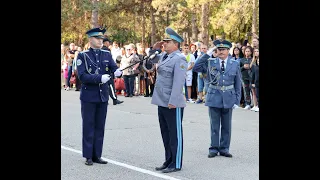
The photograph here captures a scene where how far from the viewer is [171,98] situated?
Result: 7.62 meters

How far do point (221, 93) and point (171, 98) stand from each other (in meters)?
1.60

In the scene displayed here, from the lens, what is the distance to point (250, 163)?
8.37m

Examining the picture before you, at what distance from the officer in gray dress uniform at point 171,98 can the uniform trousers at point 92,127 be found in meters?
0.97

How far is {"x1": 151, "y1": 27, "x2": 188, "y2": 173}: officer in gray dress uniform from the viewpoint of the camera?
25.2 feet

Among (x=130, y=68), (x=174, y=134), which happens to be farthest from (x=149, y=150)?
(x=130, y=68)

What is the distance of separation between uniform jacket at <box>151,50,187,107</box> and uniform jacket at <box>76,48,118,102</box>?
0.89 metres

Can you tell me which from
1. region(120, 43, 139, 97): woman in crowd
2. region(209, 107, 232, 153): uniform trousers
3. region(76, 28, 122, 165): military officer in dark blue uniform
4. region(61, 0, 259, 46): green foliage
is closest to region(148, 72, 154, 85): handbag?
region(120, 43, 139, 97): woman in crowd

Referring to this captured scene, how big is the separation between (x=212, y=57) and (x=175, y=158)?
2.33m

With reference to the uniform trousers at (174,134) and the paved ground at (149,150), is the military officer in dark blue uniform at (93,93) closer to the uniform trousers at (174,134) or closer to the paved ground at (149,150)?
the paved ground at (149,150)

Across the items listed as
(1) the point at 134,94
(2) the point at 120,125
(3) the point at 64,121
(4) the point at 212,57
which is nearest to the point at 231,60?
(4) the point at 212,57

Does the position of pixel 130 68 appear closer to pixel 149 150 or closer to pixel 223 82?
pixel 149 150

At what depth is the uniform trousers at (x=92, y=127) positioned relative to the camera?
828cm

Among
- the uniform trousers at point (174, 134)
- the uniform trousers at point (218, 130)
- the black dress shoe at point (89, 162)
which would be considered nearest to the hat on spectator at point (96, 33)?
the uniform trousers at point (174, 134)
